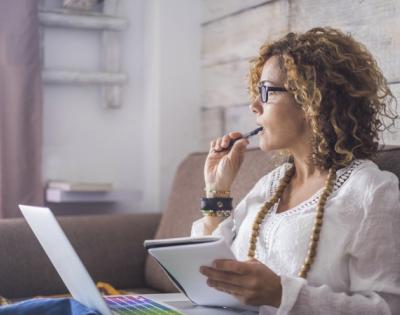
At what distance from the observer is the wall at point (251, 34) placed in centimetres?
186

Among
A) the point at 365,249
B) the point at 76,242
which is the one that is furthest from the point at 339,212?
the point at 76,242

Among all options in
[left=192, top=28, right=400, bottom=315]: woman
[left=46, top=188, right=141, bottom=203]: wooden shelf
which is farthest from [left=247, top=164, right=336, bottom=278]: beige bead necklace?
[left=46, top=188, right=141, bottom=203]: wooden shelf

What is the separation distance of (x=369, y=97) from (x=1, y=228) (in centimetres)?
119

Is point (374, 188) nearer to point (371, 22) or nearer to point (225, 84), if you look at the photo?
point (371, 22)

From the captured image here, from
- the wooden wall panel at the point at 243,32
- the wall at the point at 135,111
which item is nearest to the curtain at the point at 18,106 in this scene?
the wall at the point at 135,111

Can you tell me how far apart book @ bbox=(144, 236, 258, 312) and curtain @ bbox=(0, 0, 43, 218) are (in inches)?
47.8

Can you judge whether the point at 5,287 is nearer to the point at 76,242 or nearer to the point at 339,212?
the point at 76,242

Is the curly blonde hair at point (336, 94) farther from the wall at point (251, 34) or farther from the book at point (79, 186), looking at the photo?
the book at point (79, 186)

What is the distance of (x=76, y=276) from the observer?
49.0 inches

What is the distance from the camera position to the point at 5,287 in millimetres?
2080

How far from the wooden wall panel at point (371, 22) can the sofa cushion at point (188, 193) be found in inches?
15.3

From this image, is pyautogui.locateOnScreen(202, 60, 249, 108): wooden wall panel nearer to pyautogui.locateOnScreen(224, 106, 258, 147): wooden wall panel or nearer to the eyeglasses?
pyautogui.locateOnScreen(224, 106, 258, 147): wooden wall panel

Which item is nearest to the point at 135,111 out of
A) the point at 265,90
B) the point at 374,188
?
the point at 265,90

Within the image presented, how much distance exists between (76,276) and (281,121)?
0.55 meters
